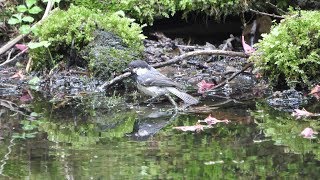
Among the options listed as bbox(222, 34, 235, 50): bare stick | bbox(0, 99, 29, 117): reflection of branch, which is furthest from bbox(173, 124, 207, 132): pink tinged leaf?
bbox(222, 34, 235, 50): bare stick

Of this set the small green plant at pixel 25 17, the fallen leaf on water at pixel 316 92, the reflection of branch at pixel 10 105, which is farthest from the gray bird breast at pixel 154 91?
the small green plant at pixel 25 17

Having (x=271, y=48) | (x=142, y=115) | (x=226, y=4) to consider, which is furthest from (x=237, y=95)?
(x=226, y=4)

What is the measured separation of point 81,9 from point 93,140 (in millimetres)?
3732

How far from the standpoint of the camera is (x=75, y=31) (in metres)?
8.41

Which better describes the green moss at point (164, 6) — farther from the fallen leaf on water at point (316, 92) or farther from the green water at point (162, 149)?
the green water at point (162, 149)

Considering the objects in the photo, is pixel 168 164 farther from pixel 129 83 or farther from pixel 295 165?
pixel 129 83

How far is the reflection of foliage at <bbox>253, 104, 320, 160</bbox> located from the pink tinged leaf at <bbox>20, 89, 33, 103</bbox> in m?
2.72

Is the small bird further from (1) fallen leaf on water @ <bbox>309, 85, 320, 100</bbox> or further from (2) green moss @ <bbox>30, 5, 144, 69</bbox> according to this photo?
(1) fallen leaf on water @ <bbox>309, 85, 320, 100</bbox>

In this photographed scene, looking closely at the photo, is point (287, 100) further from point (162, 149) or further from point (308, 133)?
point (162, 149)

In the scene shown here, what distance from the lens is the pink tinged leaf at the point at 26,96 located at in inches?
295

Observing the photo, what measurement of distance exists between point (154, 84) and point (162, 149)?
2.32 m

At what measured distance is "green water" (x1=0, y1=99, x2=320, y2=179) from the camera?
4.38 m

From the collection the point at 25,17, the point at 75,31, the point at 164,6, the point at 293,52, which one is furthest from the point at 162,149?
the point at 164,6

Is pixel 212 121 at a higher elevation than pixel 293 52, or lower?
lower
